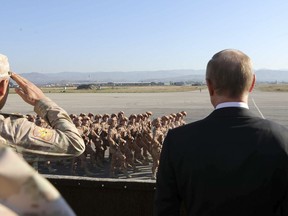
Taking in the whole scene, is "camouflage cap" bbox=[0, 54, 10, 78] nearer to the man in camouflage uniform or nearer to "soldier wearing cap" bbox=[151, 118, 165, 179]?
the man in camouflage uniform

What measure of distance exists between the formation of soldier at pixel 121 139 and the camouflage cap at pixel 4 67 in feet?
29.0

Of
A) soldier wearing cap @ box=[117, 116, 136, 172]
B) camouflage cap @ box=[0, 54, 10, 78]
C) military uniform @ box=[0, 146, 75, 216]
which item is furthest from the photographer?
soldier wearing cap @ box=[117, 116, 136, 172]

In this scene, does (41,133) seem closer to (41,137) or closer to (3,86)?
(41,137)

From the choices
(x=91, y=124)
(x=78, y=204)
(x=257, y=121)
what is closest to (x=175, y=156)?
(x=257, y=121)

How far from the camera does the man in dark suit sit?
1.61 m

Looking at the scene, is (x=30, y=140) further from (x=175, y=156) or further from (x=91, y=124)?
(x=91, y=124)

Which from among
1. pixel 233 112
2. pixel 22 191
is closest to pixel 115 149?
pixel 233 112

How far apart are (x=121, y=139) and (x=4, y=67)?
9565 mm

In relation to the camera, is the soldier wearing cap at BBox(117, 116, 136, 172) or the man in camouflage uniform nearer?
the man in camouflage uniform

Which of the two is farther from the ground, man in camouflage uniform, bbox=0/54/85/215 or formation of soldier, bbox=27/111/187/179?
man in camouflage uniform, bbox=0/54/85/215

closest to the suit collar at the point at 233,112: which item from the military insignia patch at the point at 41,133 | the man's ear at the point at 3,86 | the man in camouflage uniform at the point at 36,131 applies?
the man in camouflage uniform at the point at 36,131

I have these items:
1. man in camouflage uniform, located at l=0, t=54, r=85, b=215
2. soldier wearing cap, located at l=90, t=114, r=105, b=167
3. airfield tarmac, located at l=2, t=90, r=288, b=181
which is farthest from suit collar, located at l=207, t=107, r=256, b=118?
soldier wearing cap, located at l=90, t=114, r=105, b=167

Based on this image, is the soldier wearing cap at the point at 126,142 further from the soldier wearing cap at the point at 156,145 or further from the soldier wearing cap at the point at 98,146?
the soldier wearing cap at the point at 156,145

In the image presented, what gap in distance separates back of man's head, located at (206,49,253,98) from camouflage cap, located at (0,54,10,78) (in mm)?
817
